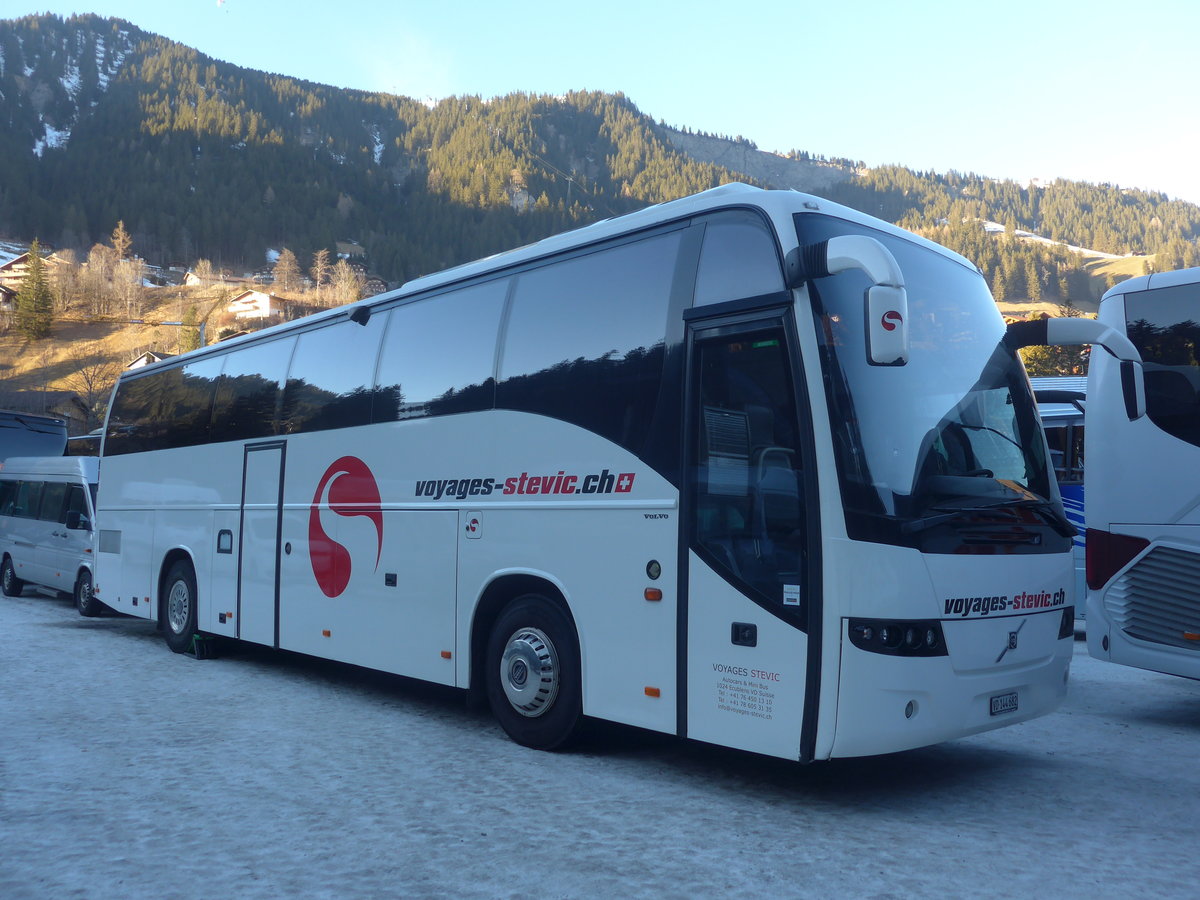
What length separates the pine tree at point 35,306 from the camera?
11038cm

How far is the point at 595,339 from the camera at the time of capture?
6.70 meters

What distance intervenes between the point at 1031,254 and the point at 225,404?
435 ft

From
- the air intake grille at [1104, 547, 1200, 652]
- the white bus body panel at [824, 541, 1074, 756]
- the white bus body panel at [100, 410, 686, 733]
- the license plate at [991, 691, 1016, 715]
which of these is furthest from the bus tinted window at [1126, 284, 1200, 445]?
the white bus body panel at [100, 410, 686, 733]

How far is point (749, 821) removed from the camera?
5.24 m

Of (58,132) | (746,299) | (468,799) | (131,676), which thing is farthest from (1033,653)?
(58,132)

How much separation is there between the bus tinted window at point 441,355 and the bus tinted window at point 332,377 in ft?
0.94

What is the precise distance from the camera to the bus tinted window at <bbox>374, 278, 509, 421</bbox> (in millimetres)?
7680

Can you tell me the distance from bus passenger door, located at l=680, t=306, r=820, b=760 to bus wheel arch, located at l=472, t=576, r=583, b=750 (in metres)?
1.12

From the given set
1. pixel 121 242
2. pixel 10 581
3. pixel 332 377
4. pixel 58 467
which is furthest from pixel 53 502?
pixel 121 242

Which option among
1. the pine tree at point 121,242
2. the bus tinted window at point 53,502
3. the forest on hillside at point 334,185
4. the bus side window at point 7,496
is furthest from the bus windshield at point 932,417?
the pine tree at point 121,242

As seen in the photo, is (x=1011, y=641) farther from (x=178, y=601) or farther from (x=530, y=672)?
(x=178, y=601)

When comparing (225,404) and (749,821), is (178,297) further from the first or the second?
(749,821)

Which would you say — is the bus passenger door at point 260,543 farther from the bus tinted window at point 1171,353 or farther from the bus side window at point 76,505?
the bus side window at point 76,505

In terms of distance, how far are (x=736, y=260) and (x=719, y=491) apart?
4.26 ft
